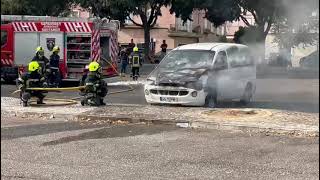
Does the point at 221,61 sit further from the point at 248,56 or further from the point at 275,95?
the point at 248,56

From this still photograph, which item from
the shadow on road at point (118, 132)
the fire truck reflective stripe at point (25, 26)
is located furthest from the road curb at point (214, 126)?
the fire truck reflective stripe at point (25, 26)

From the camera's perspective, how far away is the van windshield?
12.8 meters

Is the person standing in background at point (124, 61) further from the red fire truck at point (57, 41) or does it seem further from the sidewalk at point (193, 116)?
the sidewalk at point (193, 116)

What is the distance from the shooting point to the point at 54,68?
1859cm

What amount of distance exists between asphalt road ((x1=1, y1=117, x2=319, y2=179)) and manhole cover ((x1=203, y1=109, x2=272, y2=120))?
4.16ft

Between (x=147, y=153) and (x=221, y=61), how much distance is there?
481cm

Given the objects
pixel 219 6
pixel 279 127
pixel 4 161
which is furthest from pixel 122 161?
pixel 279 127

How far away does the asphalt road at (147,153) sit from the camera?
21.1 ft

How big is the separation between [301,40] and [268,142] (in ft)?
17.3

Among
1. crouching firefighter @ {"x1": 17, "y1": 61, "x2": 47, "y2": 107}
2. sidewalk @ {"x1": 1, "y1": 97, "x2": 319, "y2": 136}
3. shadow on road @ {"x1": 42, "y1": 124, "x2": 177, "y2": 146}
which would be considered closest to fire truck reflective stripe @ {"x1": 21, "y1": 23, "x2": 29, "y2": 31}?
crouching firefighter @ {"x1": 17, "y1": 61, "x2": 47, "y2": 107}

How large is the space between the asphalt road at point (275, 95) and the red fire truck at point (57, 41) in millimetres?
1184

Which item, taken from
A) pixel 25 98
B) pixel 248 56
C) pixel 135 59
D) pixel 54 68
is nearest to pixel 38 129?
pixel 25 98

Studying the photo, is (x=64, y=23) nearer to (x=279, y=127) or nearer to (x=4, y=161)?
(x=279, y=127)

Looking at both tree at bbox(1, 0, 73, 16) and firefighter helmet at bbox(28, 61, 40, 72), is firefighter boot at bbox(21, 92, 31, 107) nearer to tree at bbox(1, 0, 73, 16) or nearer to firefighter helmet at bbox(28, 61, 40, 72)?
firefighter helmet at bbox(28, 61, 40, 72)
